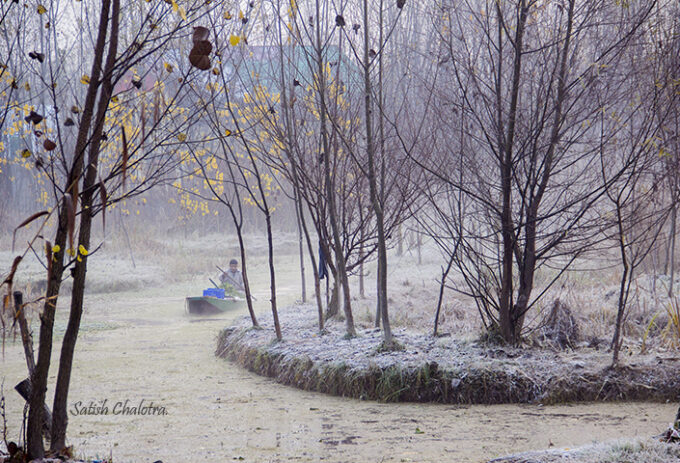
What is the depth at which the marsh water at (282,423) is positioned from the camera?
3953 millimetres

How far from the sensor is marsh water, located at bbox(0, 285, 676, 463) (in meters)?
3.95

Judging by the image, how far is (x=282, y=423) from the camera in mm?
4730

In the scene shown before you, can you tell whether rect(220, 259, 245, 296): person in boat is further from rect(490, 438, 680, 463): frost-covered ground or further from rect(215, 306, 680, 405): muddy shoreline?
rect(490, 438, 680, 463): frost-covered ground

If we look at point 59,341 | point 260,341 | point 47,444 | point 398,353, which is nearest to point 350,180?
point 260,341

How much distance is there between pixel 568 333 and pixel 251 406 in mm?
3370

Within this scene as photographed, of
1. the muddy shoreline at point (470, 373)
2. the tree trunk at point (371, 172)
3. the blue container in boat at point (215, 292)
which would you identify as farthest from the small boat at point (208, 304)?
the tree trunk at point (371, 172)

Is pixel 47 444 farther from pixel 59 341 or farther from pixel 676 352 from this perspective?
pixel 59 341

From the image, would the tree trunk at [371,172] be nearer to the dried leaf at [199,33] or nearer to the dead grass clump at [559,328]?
the dead grass clump at [559,328]

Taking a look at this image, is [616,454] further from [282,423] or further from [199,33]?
[282,423]

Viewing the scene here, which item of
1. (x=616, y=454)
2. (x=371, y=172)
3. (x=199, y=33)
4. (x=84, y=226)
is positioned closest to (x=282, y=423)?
(x=371, y=172)

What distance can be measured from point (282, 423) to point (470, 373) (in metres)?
1.65

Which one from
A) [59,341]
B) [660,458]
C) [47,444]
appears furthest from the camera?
[59,341]

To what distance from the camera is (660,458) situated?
259 centimetres

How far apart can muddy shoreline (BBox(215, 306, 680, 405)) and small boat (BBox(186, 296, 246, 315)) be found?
4.93 m
